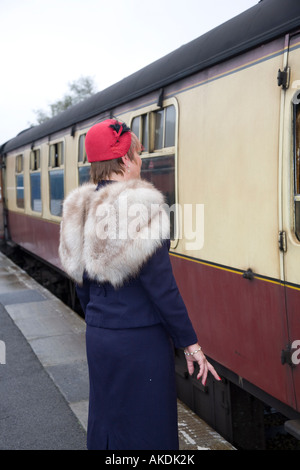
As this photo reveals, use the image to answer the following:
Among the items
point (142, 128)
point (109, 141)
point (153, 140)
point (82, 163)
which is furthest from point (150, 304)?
point (82, 163)

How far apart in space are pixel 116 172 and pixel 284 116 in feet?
3.97

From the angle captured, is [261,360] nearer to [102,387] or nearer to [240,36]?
A: [102,387]

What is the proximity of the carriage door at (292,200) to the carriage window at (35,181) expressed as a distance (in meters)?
7.62

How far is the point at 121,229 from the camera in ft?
7.76

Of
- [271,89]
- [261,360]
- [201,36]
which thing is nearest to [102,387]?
[261,360]

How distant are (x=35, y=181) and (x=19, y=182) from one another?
88.1 inches

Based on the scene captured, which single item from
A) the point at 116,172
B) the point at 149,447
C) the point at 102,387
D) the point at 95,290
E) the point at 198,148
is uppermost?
the point at 198,148

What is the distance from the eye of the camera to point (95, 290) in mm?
2512

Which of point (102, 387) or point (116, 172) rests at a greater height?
point (116, 172)

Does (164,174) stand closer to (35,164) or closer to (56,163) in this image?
(56,163)

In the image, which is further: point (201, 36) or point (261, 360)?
point (201, 36)

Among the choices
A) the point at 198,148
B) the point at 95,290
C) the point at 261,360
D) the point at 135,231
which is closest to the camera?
the point at 135,231

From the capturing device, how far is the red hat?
2.39 metres

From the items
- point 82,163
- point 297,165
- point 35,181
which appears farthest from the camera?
point 35,181
